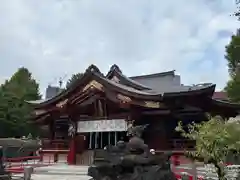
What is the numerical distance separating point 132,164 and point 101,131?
11.5m

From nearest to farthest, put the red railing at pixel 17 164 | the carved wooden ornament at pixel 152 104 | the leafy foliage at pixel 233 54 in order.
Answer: the red railing at pixel 17 164
the carved wooden ornament at pixel 152 104
the leafy foliage at pixel 233 54

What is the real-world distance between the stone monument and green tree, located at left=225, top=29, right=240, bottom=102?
47.0ft

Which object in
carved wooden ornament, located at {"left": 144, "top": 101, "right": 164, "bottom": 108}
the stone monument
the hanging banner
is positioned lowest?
the stone monument

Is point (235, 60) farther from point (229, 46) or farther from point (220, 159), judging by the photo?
point (220, 159)

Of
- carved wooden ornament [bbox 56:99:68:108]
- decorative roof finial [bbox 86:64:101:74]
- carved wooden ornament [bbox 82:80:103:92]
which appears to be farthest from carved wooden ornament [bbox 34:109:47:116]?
decorative roof finial [bbox 86:64:101:74]

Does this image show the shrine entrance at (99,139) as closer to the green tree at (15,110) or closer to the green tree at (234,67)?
the green tree at (234,67)

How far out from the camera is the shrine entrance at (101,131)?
701 inches

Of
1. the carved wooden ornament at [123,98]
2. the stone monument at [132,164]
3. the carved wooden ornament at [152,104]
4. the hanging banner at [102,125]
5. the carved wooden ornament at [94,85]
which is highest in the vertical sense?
the carved wooden ornament at [94,85]

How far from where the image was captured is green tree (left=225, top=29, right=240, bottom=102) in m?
20.4

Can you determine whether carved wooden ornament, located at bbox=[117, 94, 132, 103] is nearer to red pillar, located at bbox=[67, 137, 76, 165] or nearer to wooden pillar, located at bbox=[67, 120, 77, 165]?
Answer: wooden pillar, located at bbox=[67, 120, 77, 165]

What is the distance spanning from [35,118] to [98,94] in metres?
5.31

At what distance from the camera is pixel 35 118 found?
21.2m

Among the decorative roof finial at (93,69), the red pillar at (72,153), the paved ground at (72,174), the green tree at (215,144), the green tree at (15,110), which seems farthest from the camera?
A: the green tree at (15,110)

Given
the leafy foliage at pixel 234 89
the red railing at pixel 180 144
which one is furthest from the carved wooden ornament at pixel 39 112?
the leafy foliage at pixel 234 89
